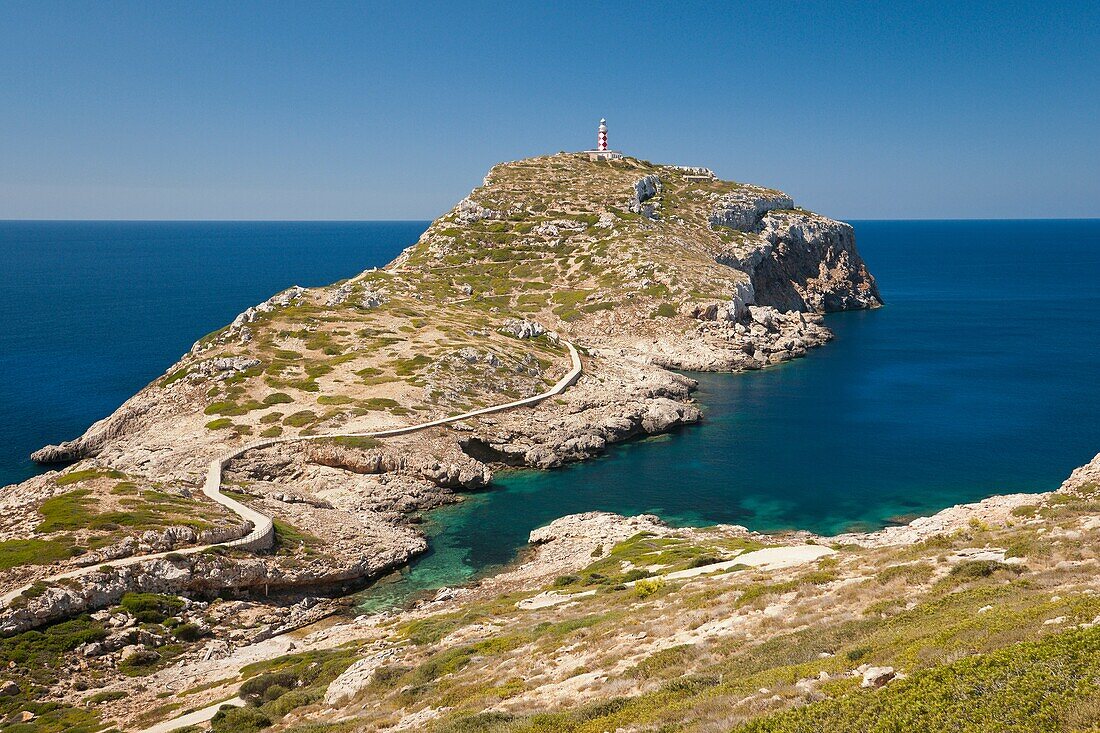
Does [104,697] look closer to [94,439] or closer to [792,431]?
[94,439]

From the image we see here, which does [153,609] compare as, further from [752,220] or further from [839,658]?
[752,220]

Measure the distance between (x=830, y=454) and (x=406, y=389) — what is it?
50.1 metres

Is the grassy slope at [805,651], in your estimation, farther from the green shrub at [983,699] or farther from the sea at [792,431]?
the sea at [792,431]

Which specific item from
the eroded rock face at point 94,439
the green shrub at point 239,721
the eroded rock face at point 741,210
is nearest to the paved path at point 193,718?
the green shrub at point 239,721

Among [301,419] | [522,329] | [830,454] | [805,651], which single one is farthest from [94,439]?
[830,454]

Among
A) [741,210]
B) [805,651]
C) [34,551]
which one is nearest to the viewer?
[805,651]

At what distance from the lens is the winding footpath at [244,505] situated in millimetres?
40597

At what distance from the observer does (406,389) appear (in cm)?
8250

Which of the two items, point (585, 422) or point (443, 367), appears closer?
point (585, 422)

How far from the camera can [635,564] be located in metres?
42.4

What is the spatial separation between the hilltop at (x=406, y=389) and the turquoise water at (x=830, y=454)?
415cm

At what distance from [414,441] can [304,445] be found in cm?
1111

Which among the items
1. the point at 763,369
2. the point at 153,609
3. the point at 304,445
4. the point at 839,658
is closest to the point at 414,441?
the point at 304,445

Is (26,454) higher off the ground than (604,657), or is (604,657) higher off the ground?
(604,657)
